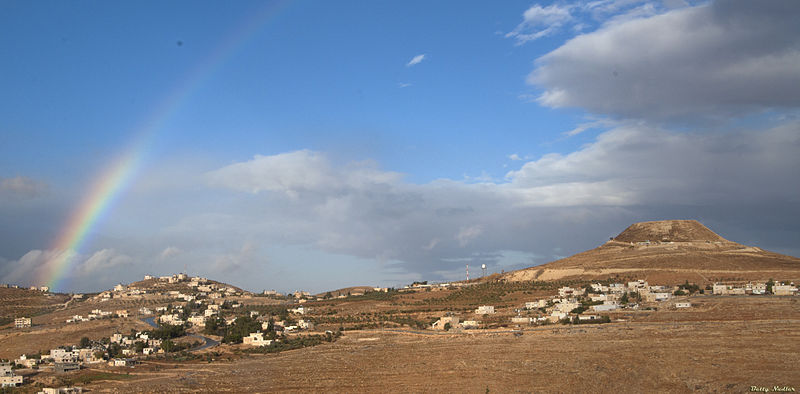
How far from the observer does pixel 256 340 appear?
6569 centimetres

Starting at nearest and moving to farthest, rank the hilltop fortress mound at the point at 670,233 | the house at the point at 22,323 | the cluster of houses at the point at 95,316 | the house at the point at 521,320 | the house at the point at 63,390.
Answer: the house at the point at 63,390, the house at the point at 521,320, the house at the point at 22,323, the cluster of houses at the point at 95,316, the hilltop fortress mound at the point at 670,233

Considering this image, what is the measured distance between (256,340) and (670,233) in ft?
336

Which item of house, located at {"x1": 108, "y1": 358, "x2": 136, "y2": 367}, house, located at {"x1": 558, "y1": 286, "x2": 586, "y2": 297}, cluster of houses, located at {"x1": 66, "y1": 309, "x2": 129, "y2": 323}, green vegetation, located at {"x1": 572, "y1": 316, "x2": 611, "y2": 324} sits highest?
cluster of houses, located at {"x1": 66, "y1": 309, "x2": 129, "y2": 323}

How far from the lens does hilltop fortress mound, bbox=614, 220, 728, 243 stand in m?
130

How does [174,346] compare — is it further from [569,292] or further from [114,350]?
[569,292]

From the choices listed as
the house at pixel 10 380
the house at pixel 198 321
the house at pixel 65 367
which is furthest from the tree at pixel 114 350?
the house at pixel 198 321

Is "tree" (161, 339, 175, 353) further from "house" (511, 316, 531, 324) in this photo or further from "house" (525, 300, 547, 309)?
"house" (525, 300, 547, 309)

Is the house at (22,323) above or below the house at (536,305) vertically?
above

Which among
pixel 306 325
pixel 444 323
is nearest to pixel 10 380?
pixel 306 325

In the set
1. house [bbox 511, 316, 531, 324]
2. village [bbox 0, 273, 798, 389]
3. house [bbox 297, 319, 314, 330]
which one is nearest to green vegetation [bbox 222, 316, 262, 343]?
village [bbox 0, 273, 798, 389]

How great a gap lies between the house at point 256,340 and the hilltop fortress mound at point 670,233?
9617 centimetres

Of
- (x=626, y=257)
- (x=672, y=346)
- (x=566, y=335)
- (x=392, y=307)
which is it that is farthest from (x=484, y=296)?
(x=672, y=346)

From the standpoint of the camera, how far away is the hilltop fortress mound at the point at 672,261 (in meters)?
88.2

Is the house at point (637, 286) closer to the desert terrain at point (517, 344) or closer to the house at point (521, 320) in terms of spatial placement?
the desert terrain at point (517, 344)
